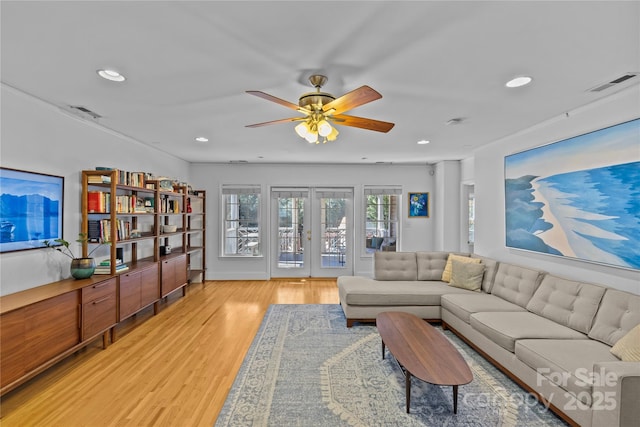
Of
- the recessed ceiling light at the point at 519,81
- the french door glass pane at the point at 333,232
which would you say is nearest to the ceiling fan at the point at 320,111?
the recessed ceiling light at the point at 519,81

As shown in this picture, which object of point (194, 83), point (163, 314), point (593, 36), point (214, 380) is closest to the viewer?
point (593, 36)

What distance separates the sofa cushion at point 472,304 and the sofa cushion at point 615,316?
0.74 metres

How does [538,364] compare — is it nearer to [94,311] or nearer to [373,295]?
[373,295]

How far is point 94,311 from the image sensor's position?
113 inches

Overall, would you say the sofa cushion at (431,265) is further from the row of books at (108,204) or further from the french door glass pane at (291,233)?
the row of books at (108,204)

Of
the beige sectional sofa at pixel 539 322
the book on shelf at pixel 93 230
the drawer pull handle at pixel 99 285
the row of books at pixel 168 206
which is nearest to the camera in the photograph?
the beige sectional sofa at pixel 539 322

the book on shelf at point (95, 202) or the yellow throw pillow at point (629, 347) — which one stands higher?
the book on shelf at point (95, 202)

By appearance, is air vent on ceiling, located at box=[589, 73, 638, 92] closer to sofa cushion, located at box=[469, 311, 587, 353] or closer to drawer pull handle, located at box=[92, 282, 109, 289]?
sofa cushion, located at box=[469, 311, 587, 353]

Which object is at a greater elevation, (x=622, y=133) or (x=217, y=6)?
(x=217, y=6)

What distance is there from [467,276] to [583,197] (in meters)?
1.54

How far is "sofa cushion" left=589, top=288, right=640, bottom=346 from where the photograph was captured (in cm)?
214

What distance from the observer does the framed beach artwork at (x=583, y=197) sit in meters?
2.36

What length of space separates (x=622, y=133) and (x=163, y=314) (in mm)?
5539

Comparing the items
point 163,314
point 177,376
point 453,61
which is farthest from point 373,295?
point 163,314
